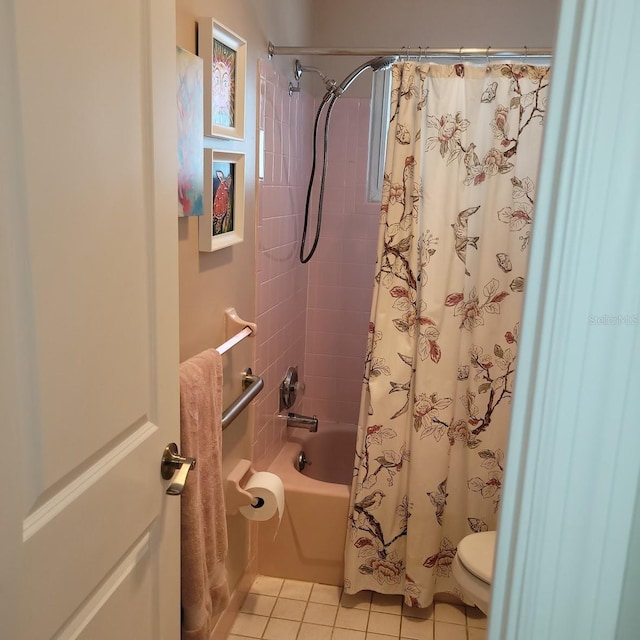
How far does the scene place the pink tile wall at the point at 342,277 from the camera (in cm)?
303

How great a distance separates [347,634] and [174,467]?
129 cm

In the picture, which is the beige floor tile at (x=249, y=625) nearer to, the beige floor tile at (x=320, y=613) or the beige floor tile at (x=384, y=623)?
the beige floor tile at (x=320, y=613)

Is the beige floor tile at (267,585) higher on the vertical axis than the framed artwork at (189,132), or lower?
lower

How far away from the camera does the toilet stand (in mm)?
1896

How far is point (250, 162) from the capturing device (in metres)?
2.08

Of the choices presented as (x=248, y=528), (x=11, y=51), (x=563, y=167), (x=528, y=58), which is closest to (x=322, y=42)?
(x=528, y=58)

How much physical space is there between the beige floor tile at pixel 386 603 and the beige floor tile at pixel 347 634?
0.53ft

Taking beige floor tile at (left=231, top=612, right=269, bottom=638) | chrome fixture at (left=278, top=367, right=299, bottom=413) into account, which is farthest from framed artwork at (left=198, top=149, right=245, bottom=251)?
beige floor tile at (left=231, top=612, right=269, bottom=638)

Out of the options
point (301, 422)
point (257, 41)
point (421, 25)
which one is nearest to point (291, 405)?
point (301, 422)

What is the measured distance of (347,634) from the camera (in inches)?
87.7

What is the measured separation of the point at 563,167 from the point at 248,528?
6.81ft

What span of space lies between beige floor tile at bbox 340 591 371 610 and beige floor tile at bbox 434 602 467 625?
0.25 meters

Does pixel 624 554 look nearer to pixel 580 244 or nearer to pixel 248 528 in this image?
pixel 580 244

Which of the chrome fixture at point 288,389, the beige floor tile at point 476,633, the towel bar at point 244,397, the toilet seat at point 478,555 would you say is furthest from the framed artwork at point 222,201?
the beige floor tile at point 476,633
